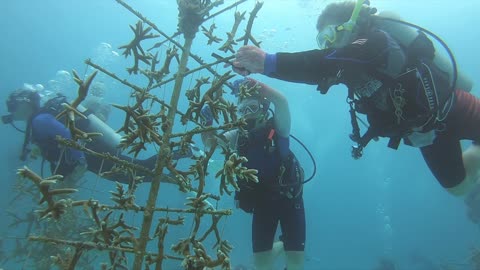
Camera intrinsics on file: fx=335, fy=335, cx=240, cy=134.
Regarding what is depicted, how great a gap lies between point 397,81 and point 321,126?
86148 millimetres

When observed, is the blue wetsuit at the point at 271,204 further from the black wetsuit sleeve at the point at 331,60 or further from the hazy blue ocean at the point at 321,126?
the hazy blue ocean at the point at 321,126

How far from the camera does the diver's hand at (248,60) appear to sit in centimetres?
326

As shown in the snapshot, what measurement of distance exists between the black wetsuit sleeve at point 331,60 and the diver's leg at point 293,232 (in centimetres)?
305

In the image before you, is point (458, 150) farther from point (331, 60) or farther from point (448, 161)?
point (331, 60)

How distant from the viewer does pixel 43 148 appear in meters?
6.50

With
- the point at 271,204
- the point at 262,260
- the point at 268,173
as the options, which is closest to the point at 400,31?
the point at 268,173

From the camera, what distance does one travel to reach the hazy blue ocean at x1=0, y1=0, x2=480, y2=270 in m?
Result: 43.1

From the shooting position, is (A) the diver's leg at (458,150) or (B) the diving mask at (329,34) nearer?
(B) the diving mask at (329,34)

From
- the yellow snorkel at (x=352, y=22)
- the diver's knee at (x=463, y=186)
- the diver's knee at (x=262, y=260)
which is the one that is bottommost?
the diver's knee at (x=262, y=260)

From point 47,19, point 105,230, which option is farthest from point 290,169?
point 47,19

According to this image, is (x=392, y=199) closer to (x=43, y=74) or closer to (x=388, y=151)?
(x=388, y=151)

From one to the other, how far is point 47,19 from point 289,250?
8649 centimetres

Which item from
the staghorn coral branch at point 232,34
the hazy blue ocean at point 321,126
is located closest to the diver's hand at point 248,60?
the staghorn coral branch at point 232,34

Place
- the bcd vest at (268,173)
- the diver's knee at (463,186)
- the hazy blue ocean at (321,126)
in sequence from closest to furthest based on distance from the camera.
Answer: the diver's knee at (463,186)
the bcd vest at (268,173)
the hazy blue ocean at (321,126)
